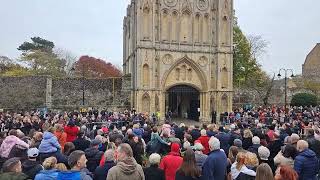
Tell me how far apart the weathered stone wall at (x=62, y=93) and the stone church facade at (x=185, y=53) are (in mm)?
2802

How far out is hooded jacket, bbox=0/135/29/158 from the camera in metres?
9.48

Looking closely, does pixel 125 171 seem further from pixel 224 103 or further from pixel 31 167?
pixel 224 103

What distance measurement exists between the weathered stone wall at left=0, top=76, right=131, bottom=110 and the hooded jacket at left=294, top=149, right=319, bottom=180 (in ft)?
100

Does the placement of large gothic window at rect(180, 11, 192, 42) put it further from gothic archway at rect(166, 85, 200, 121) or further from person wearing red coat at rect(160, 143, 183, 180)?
person wearing red coat at rect(160, 143, 183, 180)

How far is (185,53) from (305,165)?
98.6 ft

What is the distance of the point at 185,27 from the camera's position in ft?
125

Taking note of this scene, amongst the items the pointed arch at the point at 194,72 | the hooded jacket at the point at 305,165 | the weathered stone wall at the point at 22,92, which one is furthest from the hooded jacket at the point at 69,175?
the weathered stone wall at the point at 22,92

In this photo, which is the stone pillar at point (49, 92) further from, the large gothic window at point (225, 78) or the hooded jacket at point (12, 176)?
the hooded jacket at point (12, 176)

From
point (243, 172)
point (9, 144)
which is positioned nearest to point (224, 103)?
point (9, 144)

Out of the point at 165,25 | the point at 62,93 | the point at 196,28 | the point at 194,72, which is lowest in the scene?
the point at 62,93

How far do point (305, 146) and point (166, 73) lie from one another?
94.6ft

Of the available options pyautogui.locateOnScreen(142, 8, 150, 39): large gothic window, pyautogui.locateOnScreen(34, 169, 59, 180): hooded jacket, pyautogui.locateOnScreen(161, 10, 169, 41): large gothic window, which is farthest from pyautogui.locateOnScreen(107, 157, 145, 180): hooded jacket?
pyautogui.locateOnScreen(161, 10, 169, 41): large gothic window

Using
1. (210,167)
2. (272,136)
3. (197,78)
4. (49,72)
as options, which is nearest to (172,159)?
(210,167)

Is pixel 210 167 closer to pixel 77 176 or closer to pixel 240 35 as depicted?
pixel 77 176
